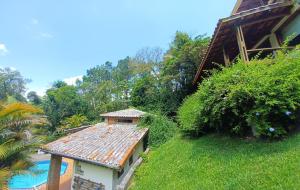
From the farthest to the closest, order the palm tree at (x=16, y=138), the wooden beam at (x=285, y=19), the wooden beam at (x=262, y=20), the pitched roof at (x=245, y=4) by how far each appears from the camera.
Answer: the pitched roof at (x=245, y=4) → the wooden beam at (x=262, y=20) → the wooden beam at (x=285, y=19) → the palm tree at (x=16, y=138)

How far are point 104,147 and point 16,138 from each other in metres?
4.14

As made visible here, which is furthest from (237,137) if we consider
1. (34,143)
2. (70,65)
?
(70,65)

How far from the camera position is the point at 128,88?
30.8 meters

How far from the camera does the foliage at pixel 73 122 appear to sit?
2686cm

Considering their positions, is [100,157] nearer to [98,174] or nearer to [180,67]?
[98,174]

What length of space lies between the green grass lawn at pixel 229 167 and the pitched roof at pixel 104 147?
2206mm

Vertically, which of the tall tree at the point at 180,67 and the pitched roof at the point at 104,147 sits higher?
the tall tree at the point at 180,67

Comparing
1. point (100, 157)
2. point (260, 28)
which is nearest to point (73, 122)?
point (100, 157)

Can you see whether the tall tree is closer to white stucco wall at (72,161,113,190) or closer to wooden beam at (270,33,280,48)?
wooden beam at (270,33,280,48)

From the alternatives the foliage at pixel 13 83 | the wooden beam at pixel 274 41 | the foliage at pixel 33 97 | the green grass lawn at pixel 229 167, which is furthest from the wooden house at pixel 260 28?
the foliage at pixel 13 83

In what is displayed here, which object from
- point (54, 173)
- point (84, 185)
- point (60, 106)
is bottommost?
point (84, 185)

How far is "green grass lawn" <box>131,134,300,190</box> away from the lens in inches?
141

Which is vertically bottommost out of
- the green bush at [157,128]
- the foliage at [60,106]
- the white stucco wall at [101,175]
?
the white stucco wall at [101,175]

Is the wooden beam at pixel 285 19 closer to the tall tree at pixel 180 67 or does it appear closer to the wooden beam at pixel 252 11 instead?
the wooden beam at pixel 252 11
